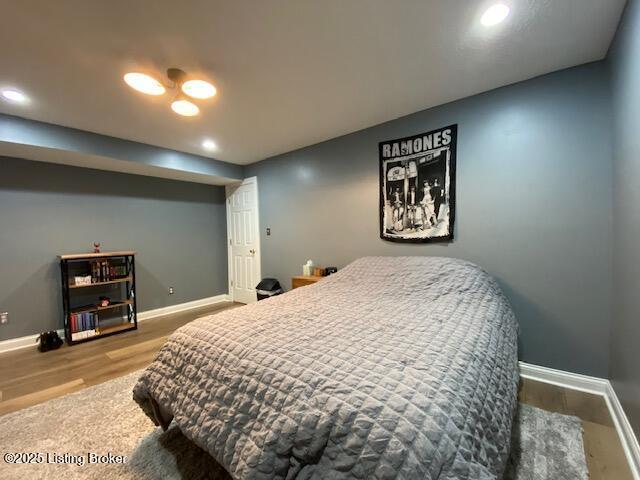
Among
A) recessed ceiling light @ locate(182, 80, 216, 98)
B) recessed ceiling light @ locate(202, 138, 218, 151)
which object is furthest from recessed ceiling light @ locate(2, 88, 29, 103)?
recessed ceiling light @ locate(202, 138, 218, 151)

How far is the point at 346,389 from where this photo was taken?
2.92ft

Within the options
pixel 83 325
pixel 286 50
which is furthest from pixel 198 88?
pixel 83 325

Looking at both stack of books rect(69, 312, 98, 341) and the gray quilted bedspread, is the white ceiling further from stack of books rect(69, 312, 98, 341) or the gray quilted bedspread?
stack of books rect(69, 312, 98, 341)

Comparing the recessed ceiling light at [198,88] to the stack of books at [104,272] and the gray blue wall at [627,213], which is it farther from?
the stack of books at [104,272]

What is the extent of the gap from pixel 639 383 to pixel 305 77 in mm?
2707

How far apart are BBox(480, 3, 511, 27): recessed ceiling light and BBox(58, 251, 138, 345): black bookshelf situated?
416 centimetres

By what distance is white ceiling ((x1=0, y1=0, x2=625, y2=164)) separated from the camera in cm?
147

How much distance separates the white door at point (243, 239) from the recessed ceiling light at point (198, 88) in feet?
7.53

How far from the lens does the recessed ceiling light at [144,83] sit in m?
1.88

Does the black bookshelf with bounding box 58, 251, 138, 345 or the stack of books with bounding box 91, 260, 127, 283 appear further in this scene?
the stack of books with bounding box 91, 260, 127, 283

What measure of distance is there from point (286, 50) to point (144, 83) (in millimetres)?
1053

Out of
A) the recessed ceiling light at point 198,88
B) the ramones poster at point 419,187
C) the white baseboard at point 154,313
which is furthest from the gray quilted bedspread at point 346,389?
the white baseboard at point 154,313

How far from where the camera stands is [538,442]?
4.98 feet

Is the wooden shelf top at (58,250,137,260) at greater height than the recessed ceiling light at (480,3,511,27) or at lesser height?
lesser
